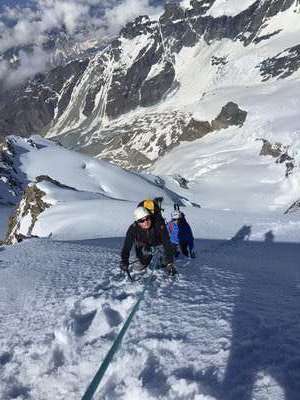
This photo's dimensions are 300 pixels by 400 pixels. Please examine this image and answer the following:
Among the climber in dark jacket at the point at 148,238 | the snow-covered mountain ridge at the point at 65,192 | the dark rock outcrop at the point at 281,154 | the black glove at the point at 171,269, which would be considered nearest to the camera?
the climber in dark jacket at the point at 148,238

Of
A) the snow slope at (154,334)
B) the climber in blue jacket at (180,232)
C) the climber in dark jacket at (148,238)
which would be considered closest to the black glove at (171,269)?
the climber in dark jacket at (148,238)

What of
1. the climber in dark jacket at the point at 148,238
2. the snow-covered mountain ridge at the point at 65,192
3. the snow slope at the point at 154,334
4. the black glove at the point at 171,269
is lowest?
the snow slope at the point at 154,334

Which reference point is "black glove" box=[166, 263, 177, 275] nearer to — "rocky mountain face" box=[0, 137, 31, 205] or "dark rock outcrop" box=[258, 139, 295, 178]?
"rocky mountain face" box=[0, 137, 31, 205]

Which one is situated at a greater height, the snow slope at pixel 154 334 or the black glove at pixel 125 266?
the black glove at pixel 125 266

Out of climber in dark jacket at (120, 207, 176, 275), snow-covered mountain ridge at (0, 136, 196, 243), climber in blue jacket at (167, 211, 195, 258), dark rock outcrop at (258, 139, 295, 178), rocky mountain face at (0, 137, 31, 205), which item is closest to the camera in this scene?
climber in dark jacket at (120, 207, 176, 275)

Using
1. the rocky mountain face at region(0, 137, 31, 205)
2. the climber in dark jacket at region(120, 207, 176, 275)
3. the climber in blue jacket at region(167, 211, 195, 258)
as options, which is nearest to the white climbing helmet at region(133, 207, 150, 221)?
the climber in dark jacket at region(120, 207, 176, 275)

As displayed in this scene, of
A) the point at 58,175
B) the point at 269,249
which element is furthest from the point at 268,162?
the point at 269,249

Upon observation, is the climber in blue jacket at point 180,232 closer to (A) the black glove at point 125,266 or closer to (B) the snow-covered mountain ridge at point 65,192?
(A) the black glove at point 125,266

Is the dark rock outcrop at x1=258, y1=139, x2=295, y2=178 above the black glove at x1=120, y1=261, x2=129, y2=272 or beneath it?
above

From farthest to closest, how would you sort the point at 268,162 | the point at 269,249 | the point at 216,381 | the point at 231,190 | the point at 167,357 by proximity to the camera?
the point at 268,162
the point at 231,190
the point at 269,249
the point at 167,357
the point at 216,381

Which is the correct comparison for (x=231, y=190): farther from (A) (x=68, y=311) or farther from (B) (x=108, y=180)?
(A) (x=68, y=311)

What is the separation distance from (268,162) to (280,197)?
42064mm

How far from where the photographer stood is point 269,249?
2081 centimetres

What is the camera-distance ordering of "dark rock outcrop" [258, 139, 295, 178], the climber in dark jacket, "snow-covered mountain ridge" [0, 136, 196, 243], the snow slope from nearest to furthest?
the snow slope < the climber in dark jacket < "snow-covered mountain ridge" [0, 136, 196, 243] < "dark rock outcrop" [258, 139, 295, 178]
